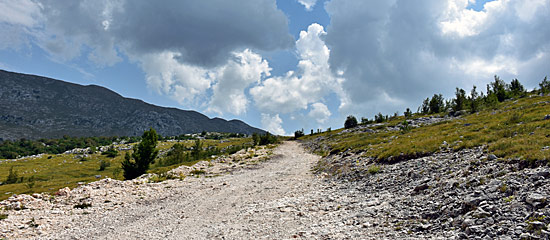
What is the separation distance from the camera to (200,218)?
15.1 m

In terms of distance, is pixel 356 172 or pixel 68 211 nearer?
pixel 68 211

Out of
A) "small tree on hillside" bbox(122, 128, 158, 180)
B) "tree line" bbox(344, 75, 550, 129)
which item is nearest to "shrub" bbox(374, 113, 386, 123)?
"tree line" bbox(344, 75, 550, 129)

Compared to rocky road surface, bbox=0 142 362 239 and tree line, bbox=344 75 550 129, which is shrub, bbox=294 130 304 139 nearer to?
tree line, bbox=344 75 550 129

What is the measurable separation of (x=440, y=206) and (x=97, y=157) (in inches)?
6123

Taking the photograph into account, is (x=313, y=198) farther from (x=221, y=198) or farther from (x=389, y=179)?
(x=221, y=198)

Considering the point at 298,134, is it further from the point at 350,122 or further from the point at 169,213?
the point at 169,213

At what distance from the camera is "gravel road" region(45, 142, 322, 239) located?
12.2m

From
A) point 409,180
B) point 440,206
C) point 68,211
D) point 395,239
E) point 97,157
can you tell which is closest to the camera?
point 395,239

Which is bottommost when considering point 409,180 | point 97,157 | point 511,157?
point 97,157

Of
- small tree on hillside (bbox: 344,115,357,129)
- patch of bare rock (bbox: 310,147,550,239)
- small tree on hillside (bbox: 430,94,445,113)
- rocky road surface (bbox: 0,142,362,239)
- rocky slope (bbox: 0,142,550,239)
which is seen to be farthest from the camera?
small tree on hillside (bbox: 344,115,357,129)

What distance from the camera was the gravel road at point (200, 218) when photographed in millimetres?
12219

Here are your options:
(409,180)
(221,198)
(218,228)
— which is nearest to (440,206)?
(409,180)

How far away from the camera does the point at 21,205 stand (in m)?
19.4

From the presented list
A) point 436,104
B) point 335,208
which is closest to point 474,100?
point 436,104
